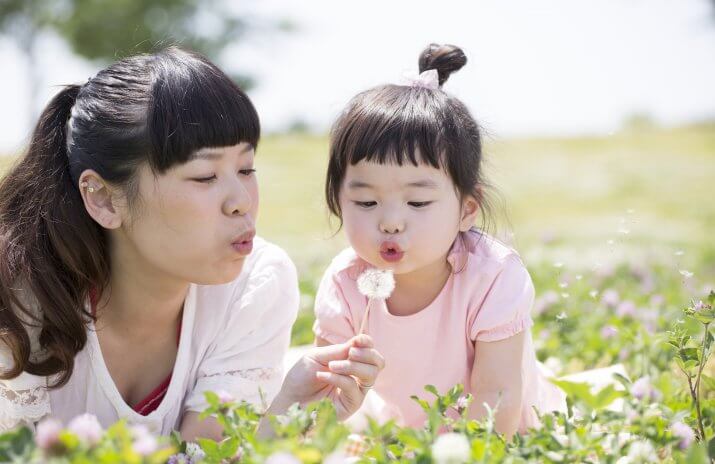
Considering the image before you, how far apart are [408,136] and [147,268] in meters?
0.86

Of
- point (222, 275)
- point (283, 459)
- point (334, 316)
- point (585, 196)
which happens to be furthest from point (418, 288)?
point (585, 196)

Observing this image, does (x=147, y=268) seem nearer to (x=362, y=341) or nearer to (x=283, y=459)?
(x=362, y=341)

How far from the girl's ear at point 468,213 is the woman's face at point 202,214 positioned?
61 cm

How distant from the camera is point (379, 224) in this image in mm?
2184

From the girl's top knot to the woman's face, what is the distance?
0.75 metres

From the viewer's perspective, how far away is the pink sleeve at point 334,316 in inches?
98.7

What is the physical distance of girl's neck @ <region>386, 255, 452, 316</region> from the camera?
2.48 metres

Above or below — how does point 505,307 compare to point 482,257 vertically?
below

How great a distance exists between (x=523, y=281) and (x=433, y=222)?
398 mm

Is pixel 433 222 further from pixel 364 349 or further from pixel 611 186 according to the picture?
pixel 611 186

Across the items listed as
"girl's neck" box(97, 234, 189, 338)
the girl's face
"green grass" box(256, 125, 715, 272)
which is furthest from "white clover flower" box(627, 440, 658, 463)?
"green grass" box(256, 125, 715, 272)

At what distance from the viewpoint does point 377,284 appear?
2.09 m

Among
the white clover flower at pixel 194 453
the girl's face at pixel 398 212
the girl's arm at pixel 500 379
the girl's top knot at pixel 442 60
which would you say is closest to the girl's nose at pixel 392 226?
the girl's face at pixel 398 212

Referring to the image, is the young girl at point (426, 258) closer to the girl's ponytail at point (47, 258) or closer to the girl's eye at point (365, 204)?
the girl's eye at point (365, 204)
